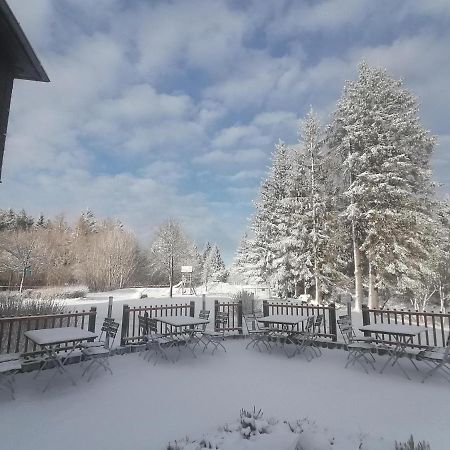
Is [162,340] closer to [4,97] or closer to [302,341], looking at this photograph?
[302,341]

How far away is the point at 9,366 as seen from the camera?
4.86m

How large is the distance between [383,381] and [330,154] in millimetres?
16552

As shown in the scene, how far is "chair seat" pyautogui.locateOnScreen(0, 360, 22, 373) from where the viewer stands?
473 centimetres

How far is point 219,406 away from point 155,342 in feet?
9.58

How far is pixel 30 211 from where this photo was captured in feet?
153

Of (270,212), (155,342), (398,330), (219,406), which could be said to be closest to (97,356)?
(155,342)

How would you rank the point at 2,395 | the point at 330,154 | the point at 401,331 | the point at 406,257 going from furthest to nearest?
the point at 330,154 < the point at 406,257 < the point at 401,331 < the point at 2,395

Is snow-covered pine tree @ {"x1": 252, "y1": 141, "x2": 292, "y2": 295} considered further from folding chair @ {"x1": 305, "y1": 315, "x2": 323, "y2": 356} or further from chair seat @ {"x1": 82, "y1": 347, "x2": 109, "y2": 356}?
chair seat @ {"x1": 82, "y1": 347, "x2": 109, "y2": 356}

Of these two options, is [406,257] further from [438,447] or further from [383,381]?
[438,447]

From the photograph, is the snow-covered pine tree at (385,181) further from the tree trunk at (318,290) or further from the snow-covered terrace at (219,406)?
the snow-covered terrace at (219,406)

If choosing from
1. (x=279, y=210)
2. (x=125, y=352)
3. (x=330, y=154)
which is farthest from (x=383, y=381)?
(x=279, y=210)

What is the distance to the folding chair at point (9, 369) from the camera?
4832mm

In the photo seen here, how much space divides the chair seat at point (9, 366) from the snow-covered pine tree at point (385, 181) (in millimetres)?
15651

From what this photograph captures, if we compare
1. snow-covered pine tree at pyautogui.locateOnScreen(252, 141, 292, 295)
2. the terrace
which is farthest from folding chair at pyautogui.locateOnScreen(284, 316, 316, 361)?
snow-covered pine tree at pyautogui.locateOnScreen(252, 141, 292, 295)
